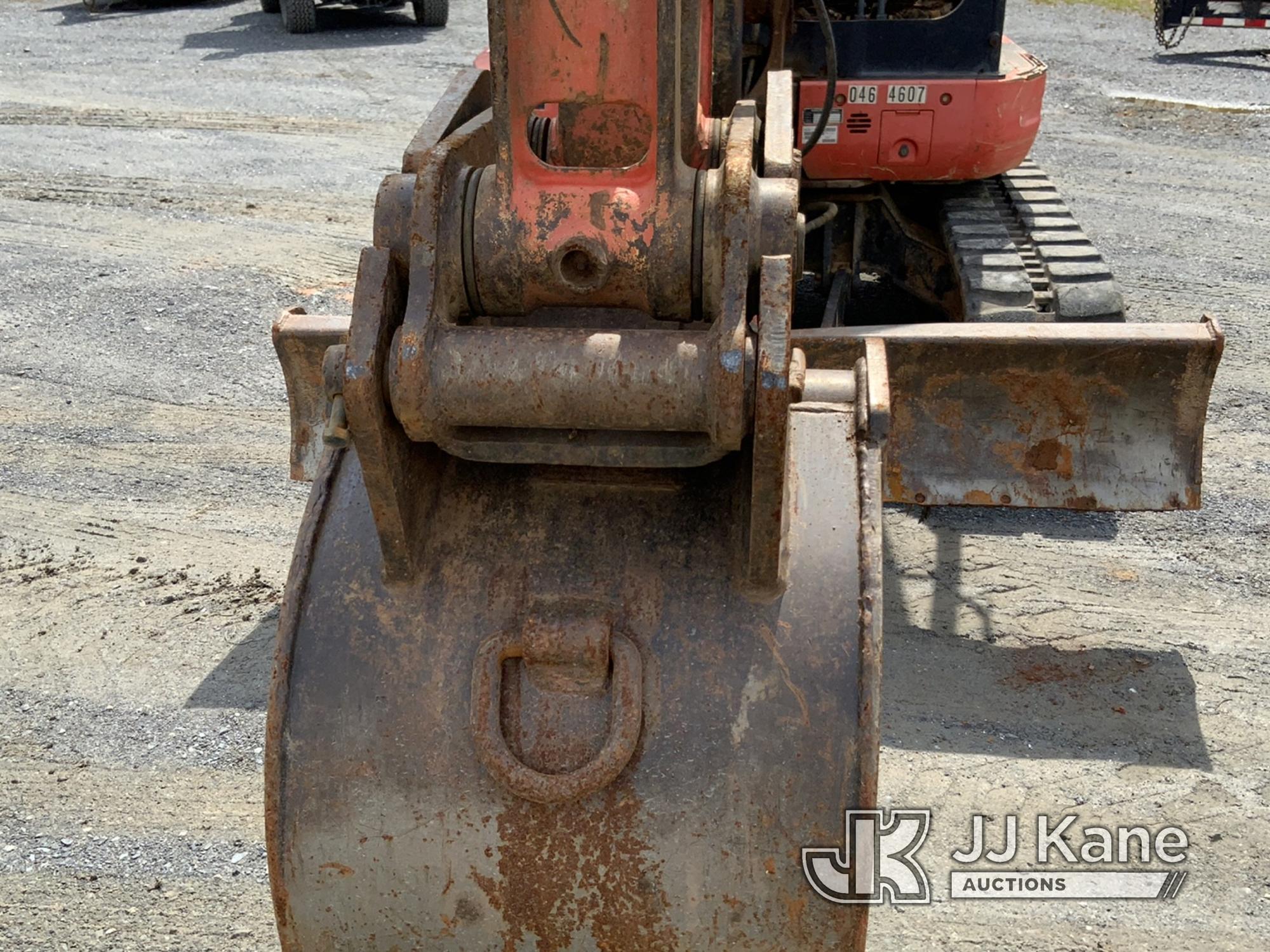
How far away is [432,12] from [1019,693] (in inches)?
512

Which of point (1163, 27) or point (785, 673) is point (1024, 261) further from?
point (1163, 27)

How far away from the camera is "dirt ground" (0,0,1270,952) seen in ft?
10.7

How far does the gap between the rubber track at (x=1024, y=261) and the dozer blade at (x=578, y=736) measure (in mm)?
2681

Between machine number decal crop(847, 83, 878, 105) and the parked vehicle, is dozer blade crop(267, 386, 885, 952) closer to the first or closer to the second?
machine number decal crop(847, 83, 878, 105)

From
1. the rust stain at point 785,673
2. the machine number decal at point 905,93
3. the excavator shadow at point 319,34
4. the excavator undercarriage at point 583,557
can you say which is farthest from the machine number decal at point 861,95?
the excavator shadow at point 319,34

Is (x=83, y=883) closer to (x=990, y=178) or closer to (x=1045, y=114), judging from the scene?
(x=990, y=178)

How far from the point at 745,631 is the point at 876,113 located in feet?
11.4

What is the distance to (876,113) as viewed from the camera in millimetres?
5215

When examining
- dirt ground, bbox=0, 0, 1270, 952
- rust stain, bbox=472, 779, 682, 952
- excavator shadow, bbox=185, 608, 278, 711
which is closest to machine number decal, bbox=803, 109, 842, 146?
dirt ground, bbox=0, 0, 1270, 952

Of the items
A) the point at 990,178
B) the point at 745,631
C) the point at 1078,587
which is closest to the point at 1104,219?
the point at 990,178

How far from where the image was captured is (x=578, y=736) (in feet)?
7.48

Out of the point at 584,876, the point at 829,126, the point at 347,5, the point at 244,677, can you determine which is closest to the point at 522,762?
the point at 584,876

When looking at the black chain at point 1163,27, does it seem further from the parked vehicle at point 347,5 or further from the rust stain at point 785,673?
the rust stain at point 785,673

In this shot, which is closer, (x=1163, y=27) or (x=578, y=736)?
(x=578, y=736)
